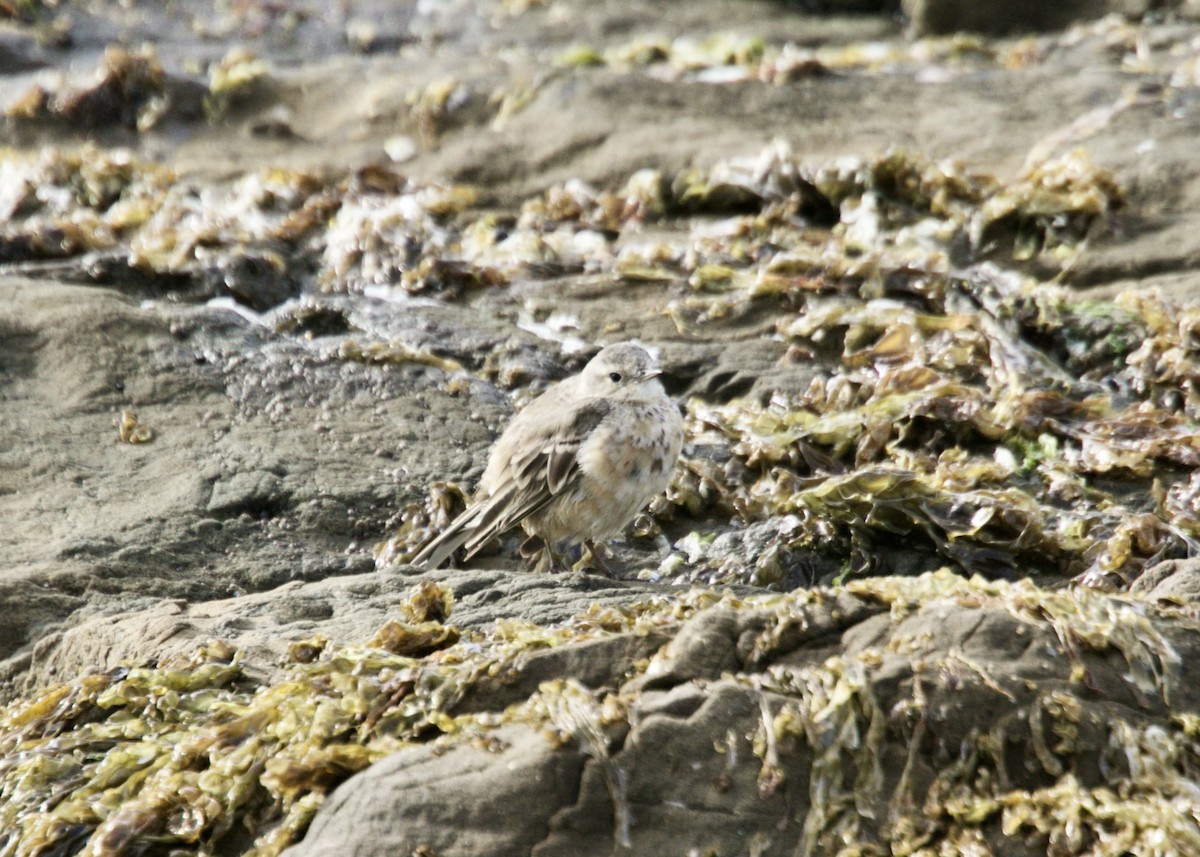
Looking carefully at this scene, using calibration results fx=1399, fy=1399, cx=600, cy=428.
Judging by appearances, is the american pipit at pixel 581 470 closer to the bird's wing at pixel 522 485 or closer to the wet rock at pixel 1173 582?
the bird's wing at pixel 522 485

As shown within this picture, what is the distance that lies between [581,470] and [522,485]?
10.9 inches

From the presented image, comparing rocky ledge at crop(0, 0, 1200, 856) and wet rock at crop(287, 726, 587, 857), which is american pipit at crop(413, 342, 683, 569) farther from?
wet rock at crop(287, 726, 587, 857)

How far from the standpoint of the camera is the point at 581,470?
6367 millimetres

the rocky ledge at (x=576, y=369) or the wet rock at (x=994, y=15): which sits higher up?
the wet rock at (x=994, y=15)

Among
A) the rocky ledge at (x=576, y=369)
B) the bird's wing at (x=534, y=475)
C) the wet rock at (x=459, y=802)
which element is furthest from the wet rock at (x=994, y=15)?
the wet rock at (x=459, y=802)

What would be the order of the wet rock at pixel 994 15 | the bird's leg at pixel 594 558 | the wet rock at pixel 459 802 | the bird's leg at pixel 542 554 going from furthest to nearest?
1. the wet rock at pixel 994 15
2. the bird's leg at pixel 542 554
3. the bird's leg at pixel 594 558
4. the wet rock at pixel 459 802

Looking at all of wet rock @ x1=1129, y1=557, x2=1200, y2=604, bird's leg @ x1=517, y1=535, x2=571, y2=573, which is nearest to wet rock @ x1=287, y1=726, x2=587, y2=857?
wet rock @ x1=1129, y1=557, x2=1200, y2=604

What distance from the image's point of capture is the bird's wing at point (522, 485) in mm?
6348

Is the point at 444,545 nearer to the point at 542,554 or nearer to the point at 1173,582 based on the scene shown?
the point at 542,554

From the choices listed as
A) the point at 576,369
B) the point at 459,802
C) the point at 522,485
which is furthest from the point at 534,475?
the point at 459,802

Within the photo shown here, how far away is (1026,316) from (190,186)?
676cm

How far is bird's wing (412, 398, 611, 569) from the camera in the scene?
250 inches

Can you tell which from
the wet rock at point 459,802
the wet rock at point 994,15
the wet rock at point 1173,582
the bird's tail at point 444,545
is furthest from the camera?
the wet rock at point 994,15

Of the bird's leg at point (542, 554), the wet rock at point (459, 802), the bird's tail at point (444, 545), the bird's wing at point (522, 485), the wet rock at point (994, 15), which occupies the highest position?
the wet rock at point (994, 15)
